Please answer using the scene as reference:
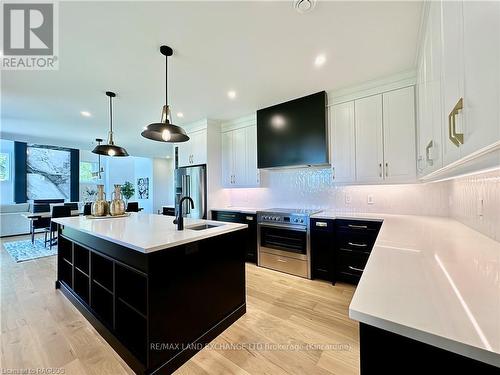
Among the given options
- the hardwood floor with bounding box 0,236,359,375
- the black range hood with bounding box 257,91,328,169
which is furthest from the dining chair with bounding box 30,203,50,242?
the black range hood with bounding box 257,91,328,169

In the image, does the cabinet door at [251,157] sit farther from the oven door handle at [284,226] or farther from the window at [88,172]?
the window at [88,172]

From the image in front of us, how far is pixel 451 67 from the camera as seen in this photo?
37.6 inches

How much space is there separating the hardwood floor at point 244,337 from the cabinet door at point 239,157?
1.97 m

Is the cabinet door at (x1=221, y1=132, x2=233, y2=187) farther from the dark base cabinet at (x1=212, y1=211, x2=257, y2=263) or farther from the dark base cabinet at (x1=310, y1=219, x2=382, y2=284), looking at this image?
the dark base cabinet at (x1=310, y1=219, x2=382, y2=284)

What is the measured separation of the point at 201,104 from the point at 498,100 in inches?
132

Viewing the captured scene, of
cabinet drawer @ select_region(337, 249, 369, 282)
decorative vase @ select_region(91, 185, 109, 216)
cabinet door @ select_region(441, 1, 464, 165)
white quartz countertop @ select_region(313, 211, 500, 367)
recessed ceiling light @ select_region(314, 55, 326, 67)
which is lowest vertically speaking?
cabinet drawer @ select_region(337, 249, 369, 282)

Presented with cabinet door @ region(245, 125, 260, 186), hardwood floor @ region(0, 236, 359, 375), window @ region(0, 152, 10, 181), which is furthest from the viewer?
window @ region(0, 152, 10, 181)

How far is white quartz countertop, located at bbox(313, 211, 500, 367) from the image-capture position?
0.47 meters

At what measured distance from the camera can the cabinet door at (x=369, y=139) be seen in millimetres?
2582

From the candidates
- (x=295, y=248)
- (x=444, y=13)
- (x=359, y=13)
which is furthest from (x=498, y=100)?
(x=295, y=248)

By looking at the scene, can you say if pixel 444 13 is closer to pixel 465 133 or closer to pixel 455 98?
pixel 455 98

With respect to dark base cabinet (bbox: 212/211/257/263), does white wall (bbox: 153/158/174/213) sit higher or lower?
higher

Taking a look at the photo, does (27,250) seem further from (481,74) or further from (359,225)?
(481,74)

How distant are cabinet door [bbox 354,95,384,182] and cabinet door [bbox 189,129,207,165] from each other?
2.64 meters
